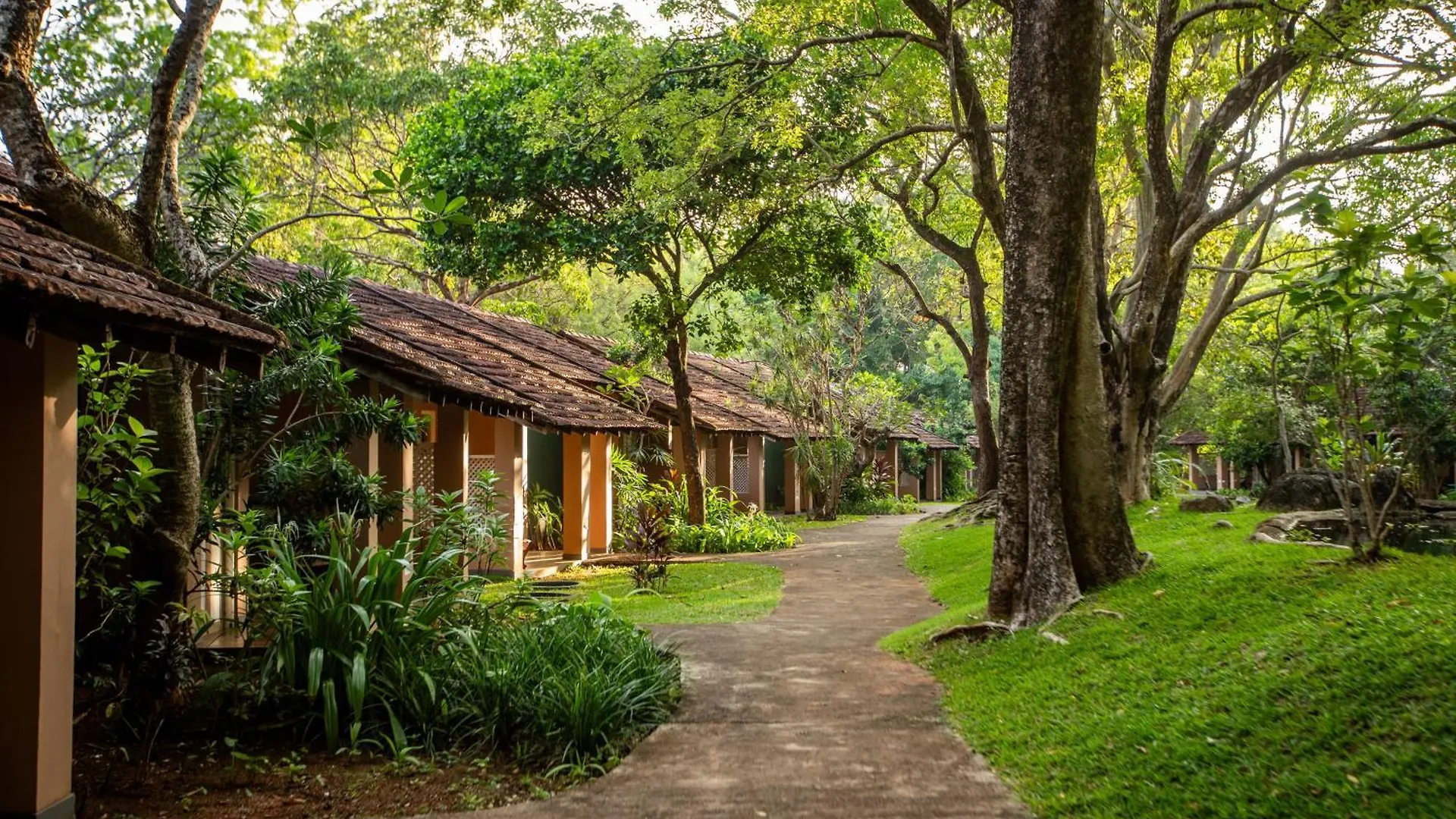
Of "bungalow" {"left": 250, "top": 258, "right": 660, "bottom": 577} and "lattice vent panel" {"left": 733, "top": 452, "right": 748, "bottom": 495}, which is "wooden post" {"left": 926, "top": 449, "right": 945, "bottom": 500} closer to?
"lattice vent panel" {"left": 733, "top": 452, "right": 748, "bottom": 495}

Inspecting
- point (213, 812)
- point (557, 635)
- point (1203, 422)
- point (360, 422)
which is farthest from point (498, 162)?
point (1203, 422)

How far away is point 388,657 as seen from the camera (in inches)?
247

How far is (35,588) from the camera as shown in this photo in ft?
14.5

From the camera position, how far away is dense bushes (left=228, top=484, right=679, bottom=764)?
586cm

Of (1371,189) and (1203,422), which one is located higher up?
(1371,189)

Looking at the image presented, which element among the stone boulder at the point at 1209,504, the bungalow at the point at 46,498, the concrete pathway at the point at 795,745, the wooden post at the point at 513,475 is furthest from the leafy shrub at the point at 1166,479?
the bungalow at the point at 46,498

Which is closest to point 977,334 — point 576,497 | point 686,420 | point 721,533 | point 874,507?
point 686,420

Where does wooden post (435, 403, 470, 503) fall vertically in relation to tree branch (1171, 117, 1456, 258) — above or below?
below

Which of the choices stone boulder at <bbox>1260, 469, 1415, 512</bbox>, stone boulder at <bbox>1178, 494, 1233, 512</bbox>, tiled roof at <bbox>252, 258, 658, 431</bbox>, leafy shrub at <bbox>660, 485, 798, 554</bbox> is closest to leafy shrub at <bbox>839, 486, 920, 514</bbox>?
leafy shrub at <bbox>660, 485, 798, 554</bbox>

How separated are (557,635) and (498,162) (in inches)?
410

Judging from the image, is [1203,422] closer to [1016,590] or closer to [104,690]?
[1016,590]

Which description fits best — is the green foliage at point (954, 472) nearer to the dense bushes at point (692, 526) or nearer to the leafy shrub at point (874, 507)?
the leafy shrub at point (874, 507)

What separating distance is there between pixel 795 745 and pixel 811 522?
20289 mm

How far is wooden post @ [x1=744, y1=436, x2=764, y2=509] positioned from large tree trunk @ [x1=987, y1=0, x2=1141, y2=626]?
18699mm
